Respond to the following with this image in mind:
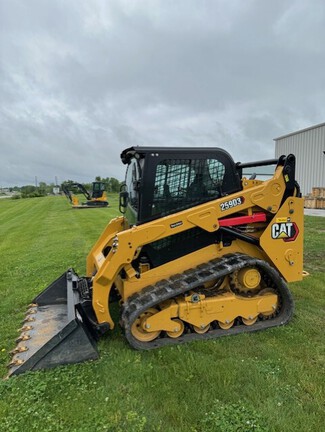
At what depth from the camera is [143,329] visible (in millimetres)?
3865

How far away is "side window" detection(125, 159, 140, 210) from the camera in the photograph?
13.9 ft

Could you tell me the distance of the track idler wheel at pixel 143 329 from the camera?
386 centimetres

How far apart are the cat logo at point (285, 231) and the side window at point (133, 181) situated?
1.80 meters

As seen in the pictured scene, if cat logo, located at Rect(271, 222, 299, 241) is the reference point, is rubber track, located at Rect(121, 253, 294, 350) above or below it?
below

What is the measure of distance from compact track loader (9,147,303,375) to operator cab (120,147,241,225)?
0.01m

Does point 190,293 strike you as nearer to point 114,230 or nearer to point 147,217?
point 147,217

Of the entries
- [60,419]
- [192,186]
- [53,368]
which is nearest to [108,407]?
[60,419]

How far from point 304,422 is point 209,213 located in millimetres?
2232

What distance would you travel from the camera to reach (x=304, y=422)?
8.75 feet

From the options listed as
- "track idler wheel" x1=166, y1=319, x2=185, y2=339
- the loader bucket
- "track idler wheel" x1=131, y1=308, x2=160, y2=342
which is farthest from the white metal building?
the loader bucket

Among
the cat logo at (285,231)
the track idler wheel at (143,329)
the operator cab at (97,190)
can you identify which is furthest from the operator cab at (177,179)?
the operator cab at (97,190)

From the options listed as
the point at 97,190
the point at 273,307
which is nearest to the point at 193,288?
the point at 273,307

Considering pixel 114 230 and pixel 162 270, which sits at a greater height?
pixel 114 230

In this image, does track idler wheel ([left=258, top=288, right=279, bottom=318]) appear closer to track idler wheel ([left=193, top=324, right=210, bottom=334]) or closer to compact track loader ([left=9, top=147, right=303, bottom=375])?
compact track loader ([left=9, top=147, right=303, bottom=375])
